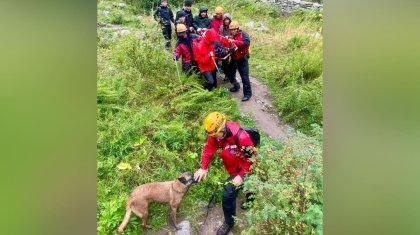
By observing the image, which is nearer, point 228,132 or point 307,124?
point 228,132

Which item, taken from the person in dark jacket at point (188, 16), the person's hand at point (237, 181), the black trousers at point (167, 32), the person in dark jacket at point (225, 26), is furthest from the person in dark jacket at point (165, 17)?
the person's hand at point (237, 181)

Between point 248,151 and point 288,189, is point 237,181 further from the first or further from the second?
point 288,189

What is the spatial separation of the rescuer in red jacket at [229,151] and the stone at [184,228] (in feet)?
1.39

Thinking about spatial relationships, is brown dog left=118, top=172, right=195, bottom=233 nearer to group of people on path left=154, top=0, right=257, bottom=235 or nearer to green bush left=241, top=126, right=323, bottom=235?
group of people on path left=154, top=0, right=257, bottom=235

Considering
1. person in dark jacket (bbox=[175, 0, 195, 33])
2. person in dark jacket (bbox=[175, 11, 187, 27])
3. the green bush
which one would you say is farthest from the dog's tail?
person in dark jacket (bbox=[175, 0, 195, 33])

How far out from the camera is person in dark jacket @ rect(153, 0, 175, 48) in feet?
23.8

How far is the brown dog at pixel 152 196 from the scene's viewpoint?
4.19 m

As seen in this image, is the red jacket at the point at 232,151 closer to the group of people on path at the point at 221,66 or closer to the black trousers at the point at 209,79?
Result: the group of people on path at the point at 221,66
